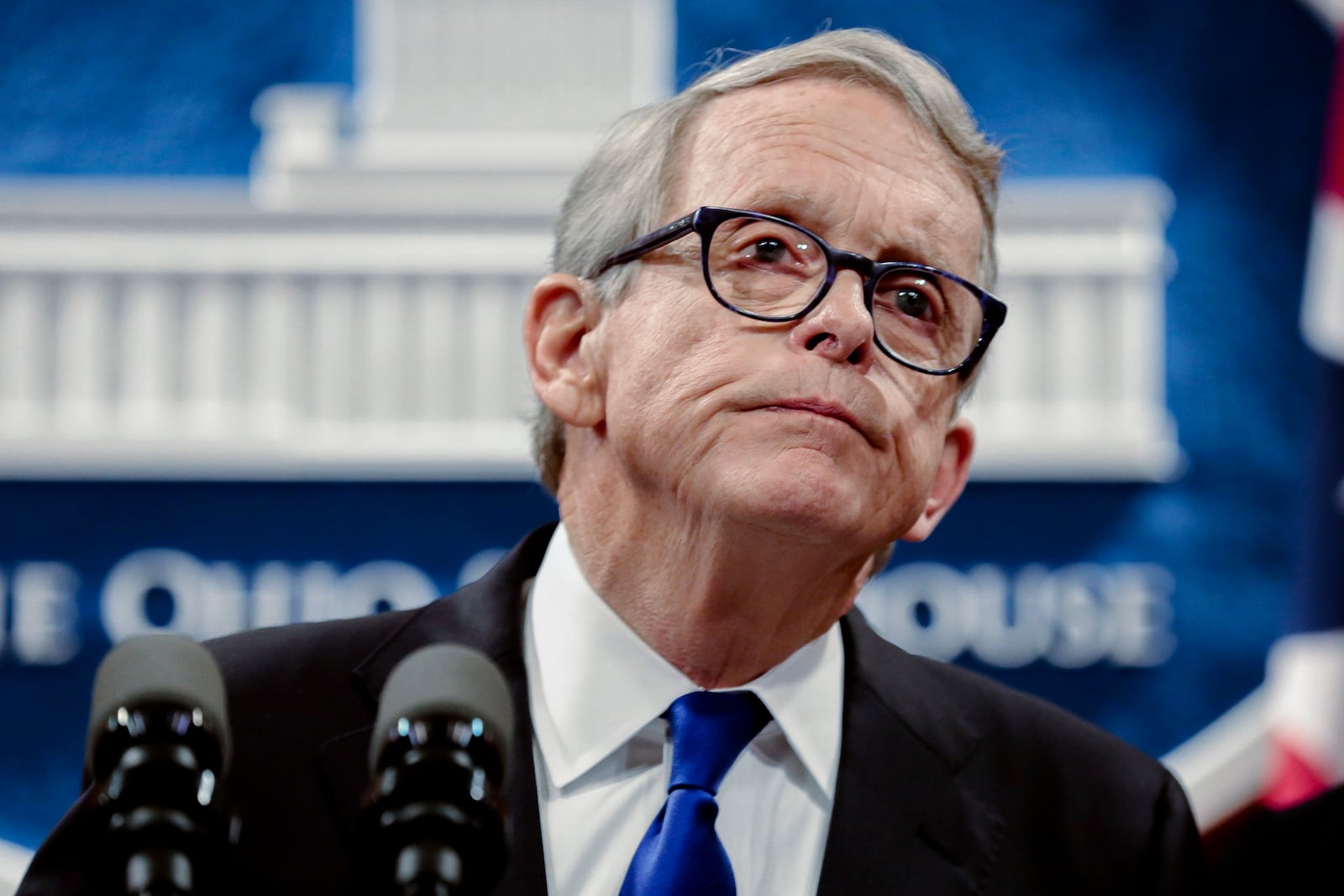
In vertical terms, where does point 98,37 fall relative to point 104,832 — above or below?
above

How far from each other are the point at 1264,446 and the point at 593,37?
1.71m

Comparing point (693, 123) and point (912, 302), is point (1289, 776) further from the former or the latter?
point (693, 123)

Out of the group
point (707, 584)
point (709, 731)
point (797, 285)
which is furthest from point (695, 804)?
point (797, 285)

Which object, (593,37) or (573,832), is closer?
(573,832)

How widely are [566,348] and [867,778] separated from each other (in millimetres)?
586

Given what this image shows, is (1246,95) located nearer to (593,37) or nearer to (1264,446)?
(1264,446)

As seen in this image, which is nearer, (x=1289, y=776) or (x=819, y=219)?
(x=819, y=219)

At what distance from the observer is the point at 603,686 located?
1459mm

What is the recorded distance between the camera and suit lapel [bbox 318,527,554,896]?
4.38 feet

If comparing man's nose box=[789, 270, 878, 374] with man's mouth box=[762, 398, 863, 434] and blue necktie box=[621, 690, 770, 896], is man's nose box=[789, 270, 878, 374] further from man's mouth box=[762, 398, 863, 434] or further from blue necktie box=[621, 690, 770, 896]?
blue necktie box=[621, 690, 770, 896]

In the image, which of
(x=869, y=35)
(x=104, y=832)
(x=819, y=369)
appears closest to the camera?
(x=104, y=832)

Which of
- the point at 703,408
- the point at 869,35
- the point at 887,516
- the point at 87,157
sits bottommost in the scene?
the point at 887,516

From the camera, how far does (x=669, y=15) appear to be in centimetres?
305

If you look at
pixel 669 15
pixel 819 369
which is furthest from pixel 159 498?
pixel 819 369
